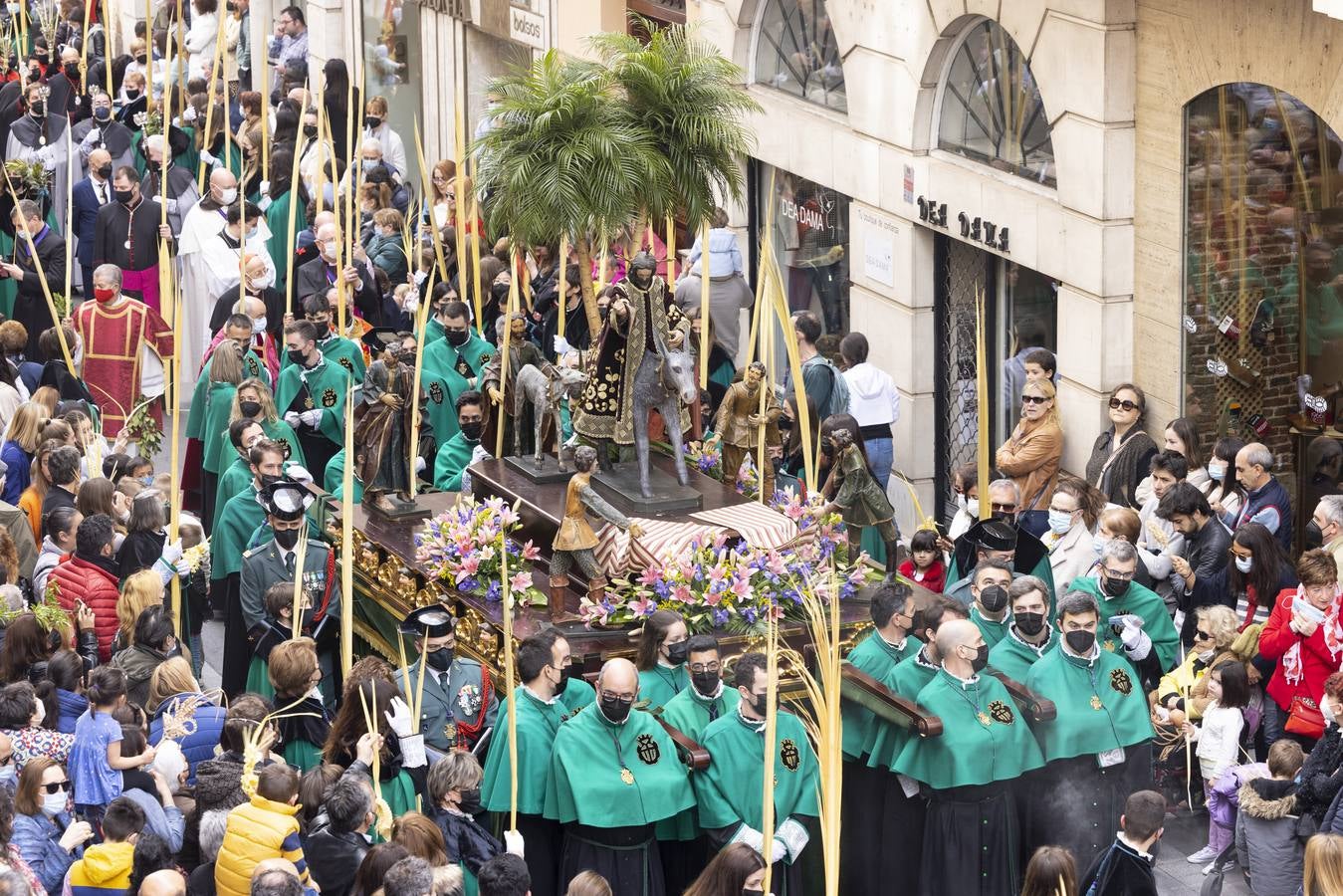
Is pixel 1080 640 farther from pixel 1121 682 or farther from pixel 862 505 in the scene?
pixel 862 505

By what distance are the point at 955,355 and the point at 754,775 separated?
7500 millimetres

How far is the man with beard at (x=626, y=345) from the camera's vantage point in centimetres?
1317

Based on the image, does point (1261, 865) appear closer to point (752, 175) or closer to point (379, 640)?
point (379, 640)

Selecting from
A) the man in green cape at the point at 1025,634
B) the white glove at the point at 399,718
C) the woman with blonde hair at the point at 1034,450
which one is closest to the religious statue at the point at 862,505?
the man in green cape at the point at 1025,634

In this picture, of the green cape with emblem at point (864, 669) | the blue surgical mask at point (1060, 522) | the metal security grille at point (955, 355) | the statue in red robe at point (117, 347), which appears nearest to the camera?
the green cape with emblem at point (864, 669)

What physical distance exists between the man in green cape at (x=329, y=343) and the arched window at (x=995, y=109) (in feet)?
14.2

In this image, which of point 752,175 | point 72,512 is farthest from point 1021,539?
point 752,175

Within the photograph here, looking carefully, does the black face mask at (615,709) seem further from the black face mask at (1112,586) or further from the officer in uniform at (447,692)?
the black face mask at (1112,586)

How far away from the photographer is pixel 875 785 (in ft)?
39.1

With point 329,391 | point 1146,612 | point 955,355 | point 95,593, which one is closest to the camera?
point 1146,612

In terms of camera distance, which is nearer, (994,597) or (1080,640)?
(1080,640)

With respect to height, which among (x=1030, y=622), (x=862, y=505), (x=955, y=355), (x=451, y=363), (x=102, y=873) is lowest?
(x=955, y=355)

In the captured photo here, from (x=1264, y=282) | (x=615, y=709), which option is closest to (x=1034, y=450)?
(x=1264, y=282)

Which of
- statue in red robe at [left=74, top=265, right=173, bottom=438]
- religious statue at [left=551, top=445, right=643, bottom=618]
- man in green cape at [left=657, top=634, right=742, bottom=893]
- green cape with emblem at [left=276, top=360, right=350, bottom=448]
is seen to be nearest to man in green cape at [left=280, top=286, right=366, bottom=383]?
green cape with emblem at [left=276, top=360, right=350, bottom=448]
